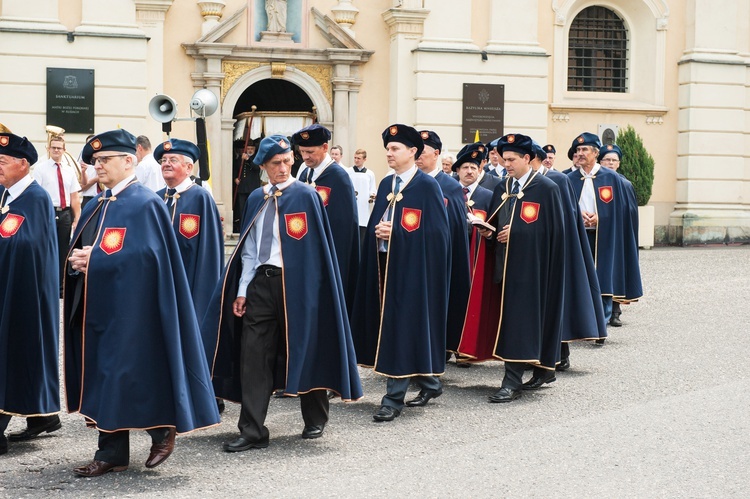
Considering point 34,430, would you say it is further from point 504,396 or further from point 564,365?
point 564,365

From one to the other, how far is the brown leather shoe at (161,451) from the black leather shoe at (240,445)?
52cm

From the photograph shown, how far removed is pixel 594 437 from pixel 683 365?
289 centimetres

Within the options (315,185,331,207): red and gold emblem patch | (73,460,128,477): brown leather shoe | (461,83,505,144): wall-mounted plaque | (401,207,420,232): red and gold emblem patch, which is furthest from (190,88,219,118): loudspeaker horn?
(73,460,128,477): brown leather shoe

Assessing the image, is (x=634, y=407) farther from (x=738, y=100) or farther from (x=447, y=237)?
(x=738, y=100)

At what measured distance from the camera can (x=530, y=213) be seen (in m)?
8.48

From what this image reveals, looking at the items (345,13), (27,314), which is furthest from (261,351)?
(345,13)

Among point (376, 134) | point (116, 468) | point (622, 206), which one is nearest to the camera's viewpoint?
point (116, 468)

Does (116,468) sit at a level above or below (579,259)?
below

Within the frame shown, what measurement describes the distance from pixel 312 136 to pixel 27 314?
253 centimetres

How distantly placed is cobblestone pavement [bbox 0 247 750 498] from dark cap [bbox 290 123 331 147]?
6.20ft

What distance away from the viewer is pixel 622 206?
12148 millimetres

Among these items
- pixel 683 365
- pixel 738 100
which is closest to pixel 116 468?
pixel 683 365

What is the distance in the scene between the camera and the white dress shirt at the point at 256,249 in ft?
22.2

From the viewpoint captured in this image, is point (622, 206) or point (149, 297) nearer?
point (149, 297)
